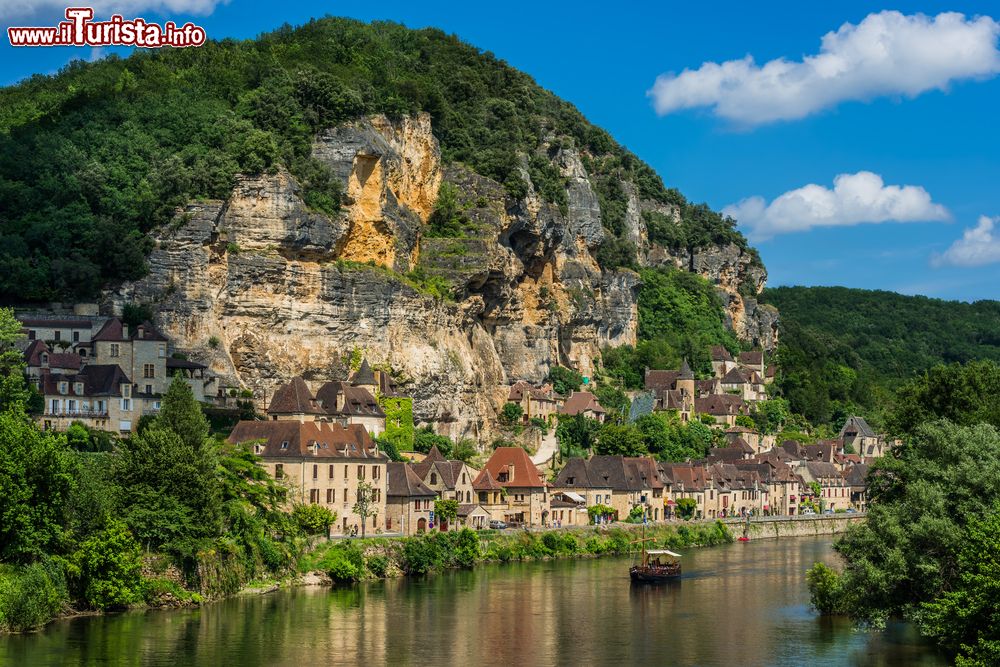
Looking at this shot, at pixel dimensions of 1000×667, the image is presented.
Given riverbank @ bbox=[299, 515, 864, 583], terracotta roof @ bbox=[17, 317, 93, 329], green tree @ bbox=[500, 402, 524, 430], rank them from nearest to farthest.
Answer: riverbank @ bbox=[299, 515, 864, 583], terracotta roof @ bbox=[17, 317, 93, 329], green tree @ bbox=[500, 402, 524, 430]

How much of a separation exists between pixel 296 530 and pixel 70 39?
35271mm

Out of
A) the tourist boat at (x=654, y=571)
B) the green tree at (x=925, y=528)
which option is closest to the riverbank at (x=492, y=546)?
the tourist boat at (x=654, y=571)

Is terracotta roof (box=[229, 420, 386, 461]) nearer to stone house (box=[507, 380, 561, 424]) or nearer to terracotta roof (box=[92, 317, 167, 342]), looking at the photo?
terracotta roof (box=[92, 317, 167, 342])

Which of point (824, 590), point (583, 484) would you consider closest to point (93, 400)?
point (583, 484)

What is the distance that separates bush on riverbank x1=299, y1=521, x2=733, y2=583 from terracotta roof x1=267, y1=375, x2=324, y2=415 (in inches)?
570

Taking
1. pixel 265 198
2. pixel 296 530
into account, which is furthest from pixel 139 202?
pixel 296 530

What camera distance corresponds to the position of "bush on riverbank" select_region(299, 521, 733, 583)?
78438 millimetres

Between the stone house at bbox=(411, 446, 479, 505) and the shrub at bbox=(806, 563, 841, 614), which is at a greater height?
the stone house at bbox=(411, 446, 479, 505)

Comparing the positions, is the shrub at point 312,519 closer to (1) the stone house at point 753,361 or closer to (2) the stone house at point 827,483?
(2) the stone house at point 827,483

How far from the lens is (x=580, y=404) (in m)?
137

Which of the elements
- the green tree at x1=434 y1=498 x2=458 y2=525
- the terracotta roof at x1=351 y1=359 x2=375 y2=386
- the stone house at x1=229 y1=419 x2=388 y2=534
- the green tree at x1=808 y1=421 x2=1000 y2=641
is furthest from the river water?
the terracotta roof at x1=351 y1=359 x2=375 y2=386

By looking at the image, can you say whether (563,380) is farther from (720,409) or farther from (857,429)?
(857,429)

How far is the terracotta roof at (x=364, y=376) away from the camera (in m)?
106

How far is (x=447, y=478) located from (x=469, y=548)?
9366 mm
